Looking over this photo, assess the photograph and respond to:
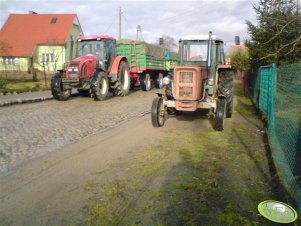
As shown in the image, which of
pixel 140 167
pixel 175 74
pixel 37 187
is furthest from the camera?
pixel 175 74

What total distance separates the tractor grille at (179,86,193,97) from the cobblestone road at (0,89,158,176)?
1.99 m

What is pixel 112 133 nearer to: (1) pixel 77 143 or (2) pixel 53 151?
(1) pixel 77 143

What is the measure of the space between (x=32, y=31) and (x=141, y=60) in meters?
30.8

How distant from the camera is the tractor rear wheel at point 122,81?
15.2m

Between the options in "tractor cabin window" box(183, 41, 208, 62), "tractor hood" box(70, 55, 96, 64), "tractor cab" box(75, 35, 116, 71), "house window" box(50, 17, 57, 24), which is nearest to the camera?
"tractor cabin window" box(183, 41, 208, 62)

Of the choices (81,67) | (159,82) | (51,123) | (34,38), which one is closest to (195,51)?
(51,123)

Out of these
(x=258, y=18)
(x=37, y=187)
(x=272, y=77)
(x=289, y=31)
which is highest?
(x=258, y=18)

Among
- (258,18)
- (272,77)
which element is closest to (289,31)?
(258,18)

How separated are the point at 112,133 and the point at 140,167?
2606 mm

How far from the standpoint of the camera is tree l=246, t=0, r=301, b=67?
14594mm

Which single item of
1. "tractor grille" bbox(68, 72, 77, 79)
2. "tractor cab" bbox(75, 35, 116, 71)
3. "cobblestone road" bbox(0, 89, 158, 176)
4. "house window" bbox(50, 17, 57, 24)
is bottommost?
"cobblestone road" bbox(0, 89, 158, 176)

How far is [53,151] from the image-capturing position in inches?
246

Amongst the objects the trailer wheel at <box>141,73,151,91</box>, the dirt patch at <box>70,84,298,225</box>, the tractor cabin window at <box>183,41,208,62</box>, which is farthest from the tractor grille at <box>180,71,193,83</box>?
the trailer wheel at <box>141,73,151,91</box>

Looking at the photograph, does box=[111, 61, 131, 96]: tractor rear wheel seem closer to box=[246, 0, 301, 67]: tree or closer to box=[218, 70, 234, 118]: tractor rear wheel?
box=[218, 70, 234, 118]: tractor rear wheel
